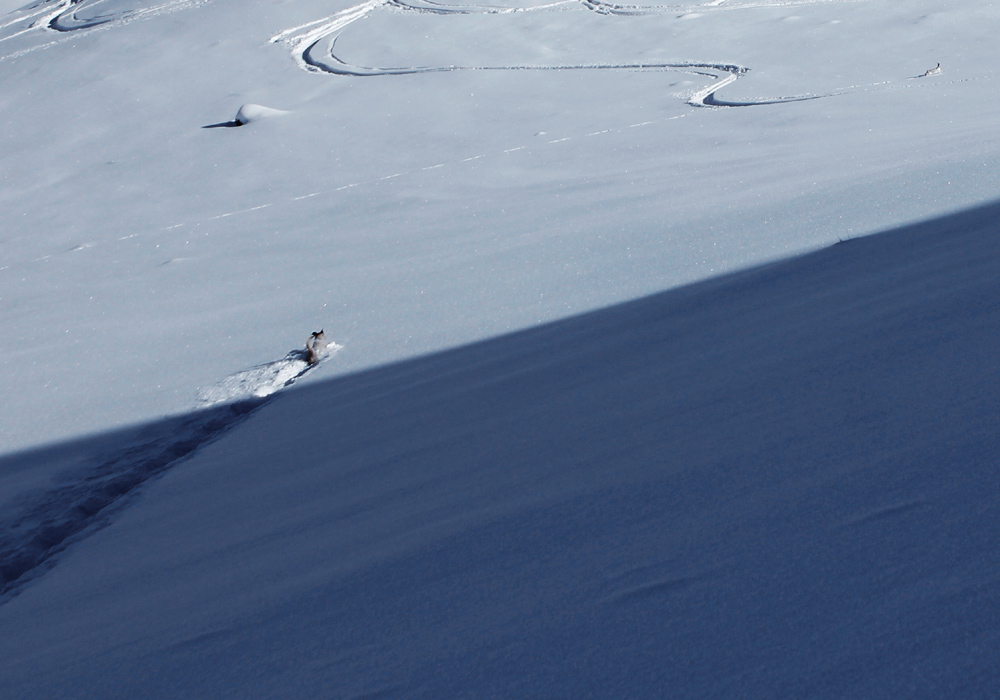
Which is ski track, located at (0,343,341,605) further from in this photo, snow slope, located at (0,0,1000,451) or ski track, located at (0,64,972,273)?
ski track, located at (0,64,972,273)

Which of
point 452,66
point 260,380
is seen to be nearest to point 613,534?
point 260,380

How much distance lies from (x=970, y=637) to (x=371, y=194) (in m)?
3.88

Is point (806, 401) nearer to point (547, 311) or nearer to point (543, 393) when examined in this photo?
point (543, 393)

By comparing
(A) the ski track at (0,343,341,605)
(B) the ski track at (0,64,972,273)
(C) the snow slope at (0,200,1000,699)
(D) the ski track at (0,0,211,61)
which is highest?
(D) the ski track at (0,0,211,61)

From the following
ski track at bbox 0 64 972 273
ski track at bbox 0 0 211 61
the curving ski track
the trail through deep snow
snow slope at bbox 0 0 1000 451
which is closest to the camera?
snow slope at bbox 0 0 1000 451

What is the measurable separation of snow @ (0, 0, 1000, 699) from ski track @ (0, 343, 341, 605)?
0.01 metres

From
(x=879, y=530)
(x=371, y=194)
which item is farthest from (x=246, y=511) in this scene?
(x=371, y=194)

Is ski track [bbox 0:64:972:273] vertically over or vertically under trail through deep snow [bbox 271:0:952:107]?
under

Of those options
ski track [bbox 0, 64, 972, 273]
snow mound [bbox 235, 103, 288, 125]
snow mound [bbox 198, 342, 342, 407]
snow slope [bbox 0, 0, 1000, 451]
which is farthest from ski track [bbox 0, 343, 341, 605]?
snow mound [bbox 235, 103, 288, 125]

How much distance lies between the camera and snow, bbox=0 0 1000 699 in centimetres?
100

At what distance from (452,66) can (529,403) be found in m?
5.22

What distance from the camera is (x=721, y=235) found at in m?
2.83

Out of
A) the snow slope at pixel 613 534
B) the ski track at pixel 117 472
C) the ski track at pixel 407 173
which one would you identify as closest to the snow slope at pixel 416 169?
the ski track at pixel 407 173

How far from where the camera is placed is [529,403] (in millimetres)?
1837
